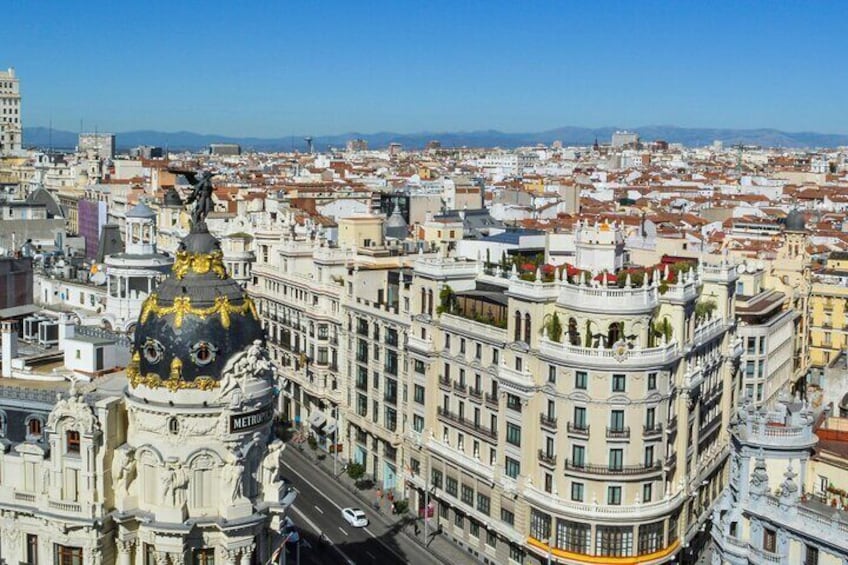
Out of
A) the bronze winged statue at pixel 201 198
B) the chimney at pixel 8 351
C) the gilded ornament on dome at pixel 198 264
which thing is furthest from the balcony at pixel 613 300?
the chimney at pixel 8 351

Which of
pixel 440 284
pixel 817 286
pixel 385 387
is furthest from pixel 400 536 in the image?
pixel 817 286

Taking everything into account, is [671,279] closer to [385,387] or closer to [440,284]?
[440,284]

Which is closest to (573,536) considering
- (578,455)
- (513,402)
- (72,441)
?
(578,455)

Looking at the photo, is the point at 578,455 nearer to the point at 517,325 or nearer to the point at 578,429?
the point at 578,429

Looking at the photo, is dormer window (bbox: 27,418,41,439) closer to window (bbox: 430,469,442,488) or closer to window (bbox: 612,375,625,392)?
window (bbox: 612,375,625,392)

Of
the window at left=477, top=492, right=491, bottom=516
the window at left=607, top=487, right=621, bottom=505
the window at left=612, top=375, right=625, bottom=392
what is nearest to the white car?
the window at left=477, top=492, right=491, bottom=516
